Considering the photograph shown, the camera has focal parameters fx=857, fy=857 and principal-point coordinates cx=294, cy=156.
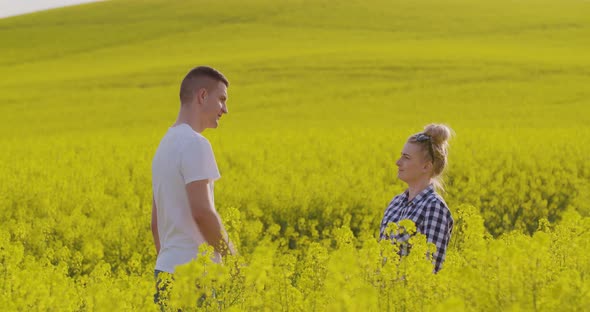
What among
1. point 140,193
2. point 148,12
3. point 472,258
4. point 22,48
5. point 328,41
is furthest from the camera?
point 148,12

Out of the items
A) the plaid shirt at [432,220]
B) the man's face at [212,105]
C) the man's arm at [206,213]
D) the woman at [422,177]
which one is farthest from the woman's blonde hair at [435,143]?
the man's arm at [206,213]

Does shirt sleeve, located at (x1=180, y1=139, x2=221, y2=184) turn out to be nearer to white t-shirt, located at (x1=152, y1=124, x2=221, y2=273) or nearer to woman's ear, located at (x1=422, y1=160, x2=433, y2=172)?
white t-shirt, located at (x1=152, y1=124, x2=221, y2=273)

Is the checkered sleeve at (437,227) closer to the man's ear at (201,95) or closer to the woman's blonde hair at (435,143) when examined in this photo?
the woman's blonde hair at (435,143)

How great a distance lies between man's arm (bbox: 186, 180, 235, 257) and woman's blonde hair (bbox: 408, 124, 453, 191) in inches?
47.9

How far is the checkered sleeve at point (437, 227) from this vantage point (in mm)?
4070

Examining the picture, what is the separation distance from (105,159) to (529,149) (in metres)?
6.02

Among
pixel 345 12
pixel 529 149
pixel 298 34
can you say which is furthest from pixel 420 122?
pixel 345 12

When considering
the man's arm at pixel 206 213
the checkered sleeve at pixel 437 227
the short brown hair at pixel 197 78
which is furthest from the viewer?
the checkered sleeve at pixel 437 227

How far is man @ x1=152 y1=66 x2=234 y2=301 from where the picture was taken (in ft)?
11.8

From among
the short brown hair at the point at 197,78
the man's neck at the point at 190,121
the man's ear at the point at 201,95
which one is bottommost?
the man's neck at the point at 190,121

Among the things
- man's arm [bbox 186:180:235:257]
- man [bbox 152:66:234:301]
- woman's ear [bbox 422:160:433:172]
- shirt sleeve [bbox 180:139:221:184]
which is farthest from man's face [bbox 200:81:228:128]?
woman's ear [bbox 422:160:433:172]

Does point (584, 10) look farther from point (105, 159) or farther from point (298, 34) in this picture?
point (105, 159)

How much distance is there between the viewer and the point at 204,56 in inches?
1419

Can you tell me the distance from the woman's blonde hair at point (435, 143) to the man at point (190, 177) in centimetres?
110
